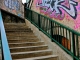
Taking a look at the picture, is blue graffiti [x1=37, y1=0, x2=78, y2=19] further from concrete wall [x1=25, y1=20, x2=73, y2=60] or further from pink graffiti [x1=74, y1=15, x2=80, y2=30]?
concrete wall [x1=25, y1=20, x2=73, y2=60]

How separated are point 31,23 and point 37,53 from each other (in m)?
3.13

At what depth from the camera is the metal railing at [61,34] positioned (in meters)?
4.79

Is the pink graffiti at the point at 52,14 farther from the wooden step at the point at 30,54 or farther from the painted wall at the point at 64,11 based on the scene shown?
the wooden step at the point at 30,54

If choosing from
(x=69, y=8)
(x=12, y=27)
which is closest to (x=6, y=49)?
(x=69, y=8)

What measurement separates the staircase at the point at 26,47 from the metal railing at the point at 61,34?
1.62ft

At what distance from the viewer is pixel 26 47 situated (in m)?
5.86

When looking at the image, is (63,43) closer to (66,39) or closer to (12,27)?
(66,39)

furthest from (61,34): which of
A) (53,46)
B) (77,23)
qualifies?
(77,23)

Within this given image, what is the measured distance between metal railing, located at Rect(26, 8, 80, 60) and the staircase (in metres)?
0.50

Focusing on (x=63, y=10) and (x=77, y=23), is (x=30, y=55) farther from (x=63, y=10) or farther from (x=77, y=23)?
(x=63, y=10)

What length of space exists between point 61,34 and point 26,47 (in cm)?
138

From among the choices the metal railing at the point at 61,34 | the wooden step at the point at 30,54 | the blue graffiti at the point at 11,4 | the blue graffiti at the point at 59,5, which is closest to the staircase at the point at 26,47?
the wooden step at the point at 30,54

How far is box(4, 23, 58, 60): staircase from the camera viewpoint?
529 centimetres

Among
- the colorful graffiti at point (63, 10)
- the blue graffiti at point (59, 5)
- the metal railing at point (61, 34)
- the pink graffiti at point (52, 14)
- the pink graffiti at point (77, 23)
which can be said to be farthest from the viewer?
the pink graffiti at point (52, 14)
